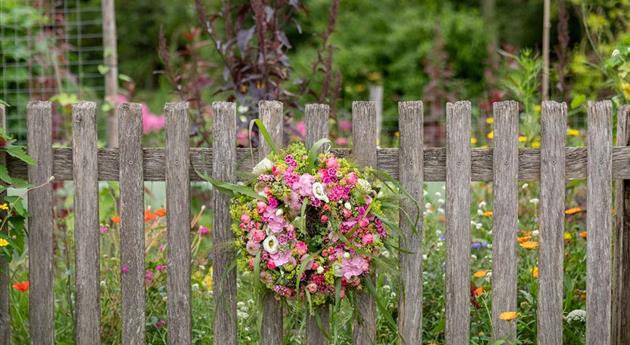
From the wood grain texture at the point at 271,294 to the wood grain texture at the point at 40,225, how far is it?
0.75 meters

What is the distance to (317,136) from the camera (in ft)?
10.2

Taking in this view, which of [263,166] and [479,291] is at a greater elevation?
[263,166]

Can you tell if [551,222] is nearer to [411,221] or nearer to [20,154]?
[411,221]

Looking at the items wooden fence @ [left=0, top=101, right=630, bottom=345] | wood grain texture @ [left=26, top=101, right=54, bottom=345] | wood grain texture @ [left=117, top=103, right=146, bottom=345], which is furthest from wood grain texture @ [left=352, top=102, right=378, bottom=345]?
wood grain texture @ [left=26, top=101, right=54, bottom=345]

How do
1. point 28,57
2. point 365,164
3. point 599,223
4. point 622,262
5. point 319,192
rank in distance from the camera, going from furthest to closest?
point 28,57 → point 622,262 → point 599,223 → point 365,164 → point 319,192

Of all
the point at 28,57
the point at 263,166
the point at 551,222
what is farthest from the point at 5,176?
the point at 28,57

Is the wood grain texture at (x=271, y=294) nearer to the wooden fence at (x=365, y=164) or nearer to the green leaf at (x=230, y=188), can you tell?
the wooden fence at (x=365, y=164)

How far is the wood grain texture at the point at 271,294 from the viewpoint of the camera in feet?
10.2

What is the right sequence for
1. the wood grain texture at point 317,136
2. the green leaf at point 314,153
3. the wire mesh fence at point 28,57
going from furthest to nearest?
the wire mesh fence at point 28,57 < the wood grain texture at point 317,136 < the green leaf at point 314,153

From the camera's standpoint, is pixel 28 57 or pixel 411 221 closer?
pixel 411 221

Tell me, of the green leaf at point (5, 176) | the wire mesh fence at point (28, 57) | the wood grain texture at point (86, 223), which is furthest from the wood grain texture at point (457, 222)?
the wire mesh fence at point (28, 57)

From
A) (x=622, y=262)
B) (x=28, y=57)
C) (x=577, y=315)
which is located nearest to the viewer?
(x=622, y=262)

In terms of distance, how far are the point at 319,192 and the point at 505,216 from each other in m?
0.71

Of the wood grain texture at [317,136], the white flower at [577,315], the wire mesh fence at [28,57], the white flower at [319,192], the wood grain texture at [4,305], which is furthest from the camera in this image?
the wire mesh fence at [28,57]
